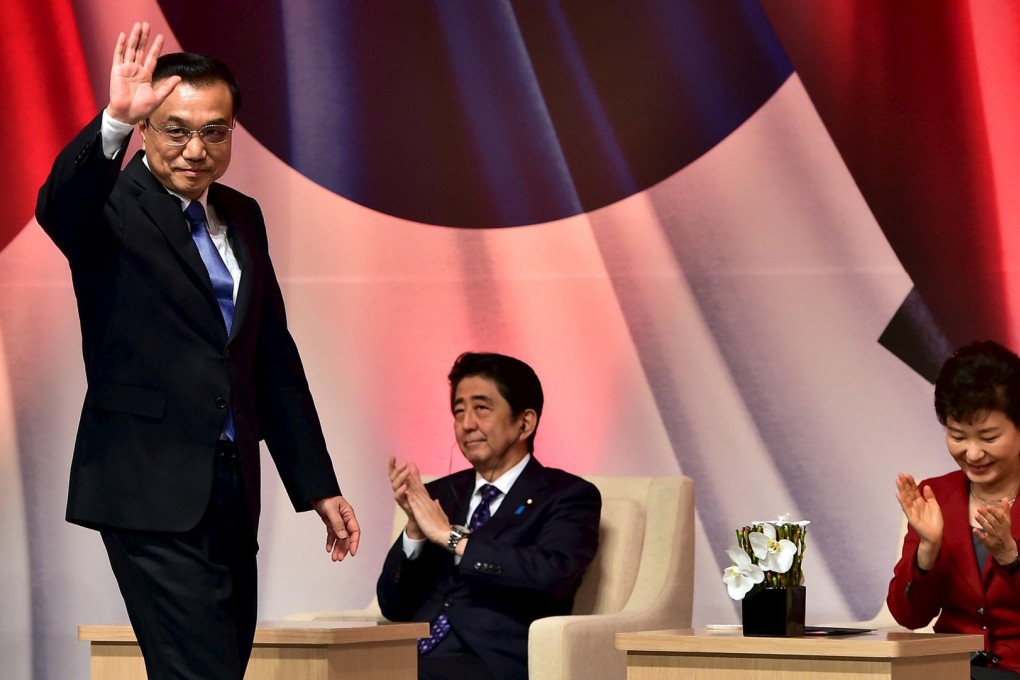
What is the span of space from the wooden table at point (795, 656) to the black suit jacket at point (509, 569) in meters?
0.83

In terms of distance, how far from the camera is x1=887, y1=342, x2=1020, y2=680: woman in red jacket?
10.6 feet

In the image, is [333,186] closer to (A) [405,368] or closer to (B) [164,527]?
(A) [405,368]

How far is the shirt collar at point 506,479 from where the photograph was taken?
4.09 metres

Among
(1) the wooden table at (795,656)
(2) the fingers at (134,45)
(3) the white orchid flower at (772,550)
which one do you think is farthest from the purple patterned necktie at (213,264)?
(3) the white orchid flower at (772,550)

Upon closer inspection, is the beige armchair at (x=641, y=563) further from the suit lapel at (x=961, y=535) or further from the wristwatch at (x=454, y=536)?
the suit lapel at (x=961, y=535)

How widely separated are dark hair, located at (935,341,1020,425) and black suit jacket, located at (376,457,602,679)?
103 centimetres

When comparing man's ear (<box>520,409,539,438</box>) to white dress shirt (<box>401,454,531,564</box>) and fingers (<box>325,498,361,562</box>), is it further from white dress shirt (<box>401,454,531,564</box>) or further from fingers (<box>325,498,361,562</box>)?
fingers (<box>325,498,361,562</box>)

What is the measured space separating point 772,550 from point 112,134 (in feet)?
4.97

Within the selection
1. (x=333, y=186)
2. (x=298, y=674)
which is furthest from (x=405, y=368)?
(x=298, y=674)

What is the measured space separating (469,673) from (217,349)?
1.53m

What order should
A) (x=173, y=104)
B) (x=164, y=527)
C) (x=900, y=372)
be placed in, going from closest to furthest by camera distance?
(x=164, y=527) < (x=173, y=104) < (x=900, y=372)

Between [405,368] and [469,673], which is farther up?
[405,368]

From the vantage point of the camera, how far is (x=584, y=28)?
191 inches

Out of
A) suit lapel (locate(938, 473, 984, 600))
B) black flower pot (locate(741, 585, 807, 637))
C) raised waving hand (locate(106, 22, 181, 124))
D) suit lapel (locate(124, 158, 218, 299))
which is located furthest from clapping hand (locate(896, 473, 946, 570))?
raised waving hand (locate(106, 22, 181, 124))
